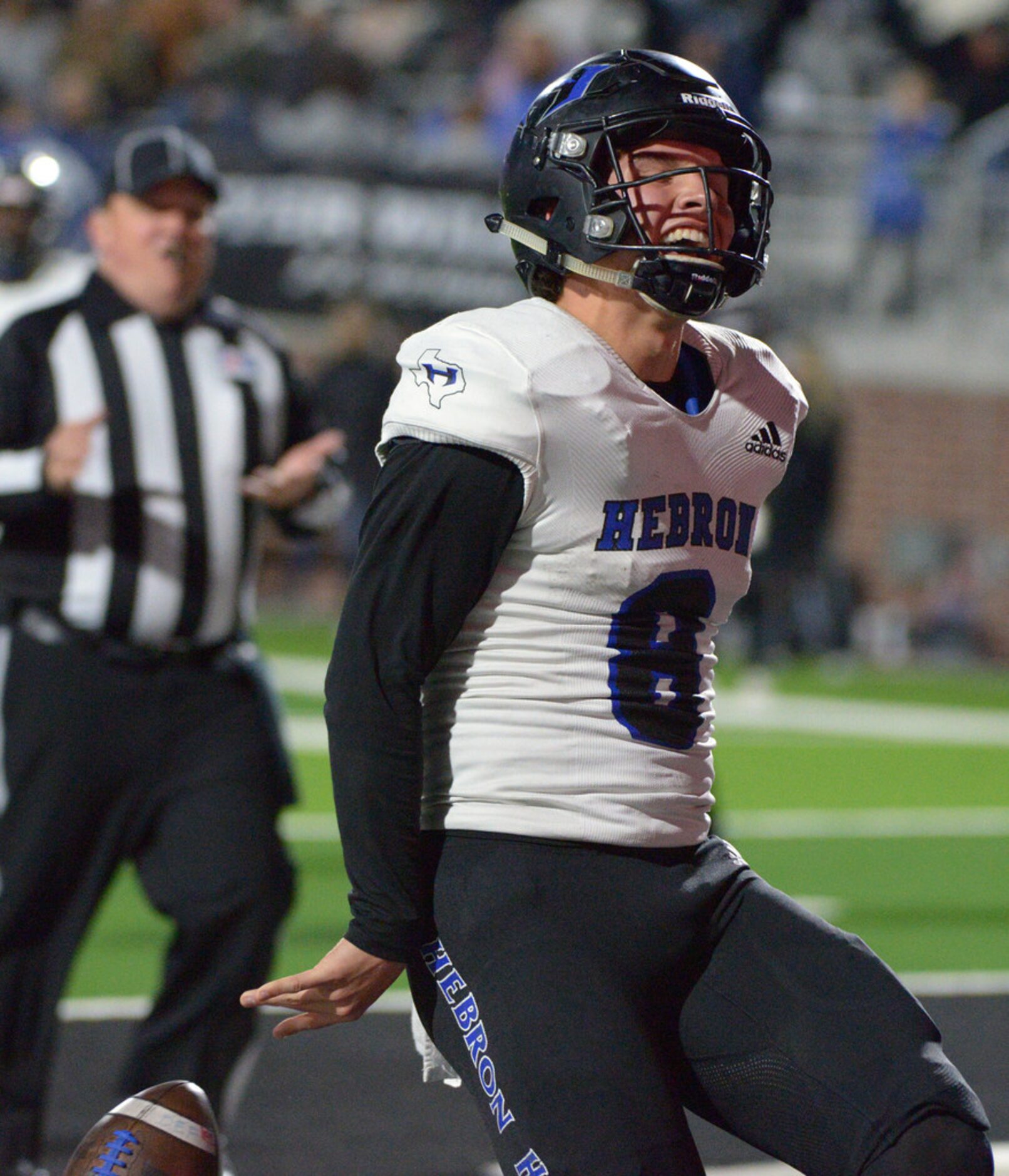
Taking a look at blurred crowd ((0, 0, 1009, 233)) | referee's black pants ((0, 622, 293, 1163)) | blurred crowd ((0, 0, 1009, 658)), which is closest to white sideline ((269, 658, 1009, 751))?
blurred crowd ((0, 0, 1009, 658))

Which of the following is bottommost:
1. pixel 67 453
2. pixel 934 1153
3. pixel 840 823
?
pixel 840 823

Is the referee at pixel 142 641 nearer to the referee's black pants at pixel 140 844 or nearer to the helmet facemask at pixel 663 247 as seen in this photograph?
the referee's black pants at pixel 140 844

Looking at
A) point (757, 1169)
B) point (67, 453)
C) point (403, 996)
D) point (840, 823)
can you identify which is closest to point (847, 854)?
point (840, 823)

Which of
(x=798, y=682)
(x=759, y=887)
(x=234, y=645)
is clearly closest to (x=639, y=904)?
(x=759, y=887)

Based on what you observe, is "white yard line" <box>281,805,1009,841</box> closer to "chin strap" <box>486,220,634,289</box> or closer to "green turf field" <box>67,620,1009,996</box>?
"green turf field" <box>67,620,1009,996</box>

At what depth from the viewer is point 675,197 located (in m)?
2.55

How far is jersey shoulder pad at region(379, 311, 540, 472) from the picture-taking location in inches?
94.8

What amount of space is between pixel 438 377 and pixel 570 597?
1.01ft

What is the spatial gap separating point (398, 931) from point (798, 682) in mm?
12654

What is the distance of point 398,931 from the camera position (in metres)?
2.46

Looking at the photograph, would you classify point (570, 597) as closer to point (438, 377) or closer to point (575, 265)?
point (438, 377)

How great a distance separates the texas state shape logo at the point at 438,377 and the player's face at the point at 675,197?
0.29m

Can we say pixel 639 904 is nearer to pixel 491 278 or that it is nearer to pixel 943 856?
pixel 943 856

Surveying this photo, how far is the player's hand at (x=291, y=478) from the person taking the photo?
4398 mm
